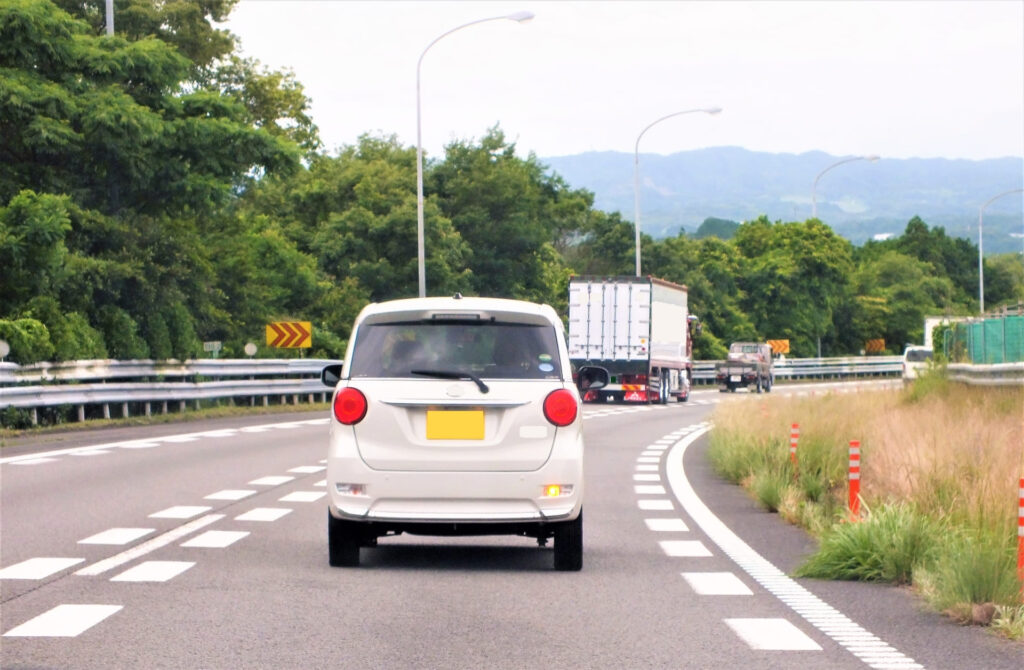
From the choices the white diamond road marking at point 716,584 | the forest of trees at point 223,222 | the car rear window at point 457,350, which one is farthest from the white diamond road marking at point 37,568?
the forest of trees at point 223,222

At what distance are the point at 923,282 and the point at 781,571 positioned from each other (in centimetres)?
12180

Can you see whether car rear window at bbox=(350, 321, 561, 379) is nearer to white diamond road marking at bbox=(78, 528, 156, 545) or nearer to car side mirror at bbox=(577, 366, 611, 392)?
car side mirror at bbox=(577, 366, 611, 392)

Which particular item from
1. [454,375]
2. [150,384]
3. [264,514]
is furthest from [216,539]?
[150,384]

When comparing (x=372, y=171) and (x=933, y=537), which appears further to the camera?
(x=372, y=171)

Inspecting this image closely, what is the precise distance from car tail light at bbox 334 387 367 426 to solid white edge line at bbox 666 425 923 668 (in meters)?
2.65

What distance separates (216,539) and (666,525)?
12.3 ft

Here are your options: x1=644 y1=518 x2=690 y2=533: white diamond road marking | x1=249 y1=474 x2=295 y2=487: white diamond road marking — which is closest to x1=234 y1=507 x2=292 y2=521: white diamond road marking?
x1=249 y1=474 x2=295 y2=487: white diamond road marking

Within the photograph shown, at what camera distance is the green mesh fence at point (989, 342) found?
29219 mm

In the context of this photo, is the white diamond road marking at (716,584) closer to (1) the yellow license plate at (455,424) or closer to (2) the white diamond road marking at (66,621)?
(1) the yellow license plate at (455,424)

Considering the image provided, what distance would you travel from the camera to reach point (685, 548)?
12.3 metres

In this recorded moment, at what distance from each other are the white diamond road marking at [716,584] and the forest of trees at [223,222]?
61.3ft

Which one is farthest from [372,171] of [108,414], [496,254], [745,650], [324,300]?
[745,650]

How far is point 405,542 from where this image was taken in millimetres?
12641

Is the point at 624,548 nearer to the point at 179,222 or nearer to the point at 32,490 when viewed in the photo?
the point at 32,490
